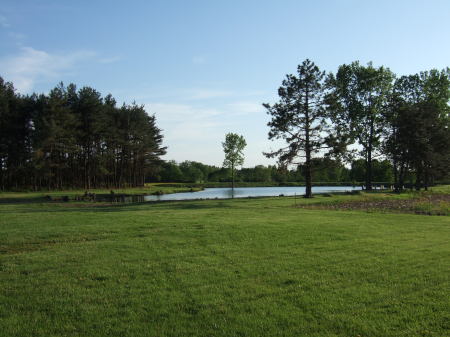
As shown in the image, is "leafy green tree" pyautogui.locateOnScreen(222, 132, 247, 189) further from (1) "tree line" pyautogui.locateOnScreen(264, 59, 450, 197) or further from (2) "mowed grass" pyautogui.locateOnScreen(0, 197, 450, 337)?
(2) "mowed grass" pyautogui.locateOnScreen(0, 197, 450, 337)

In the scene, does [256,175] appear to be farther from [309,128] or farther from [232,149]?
[309,128]

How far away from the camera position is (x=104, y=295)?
252 inches

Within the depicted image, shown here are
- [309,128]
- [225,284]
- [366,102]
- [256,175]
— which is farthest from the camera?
[256,175]

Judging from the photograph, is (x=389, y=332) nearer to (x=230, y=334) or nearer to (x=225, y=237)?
(x=230, y=334)

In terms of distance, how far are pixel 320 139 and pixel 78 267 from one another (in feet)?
102

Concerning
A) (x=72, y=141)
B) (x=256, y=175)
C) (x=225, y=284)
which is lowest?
(x=225, y=284)

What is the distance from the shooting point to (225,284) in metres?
6.86

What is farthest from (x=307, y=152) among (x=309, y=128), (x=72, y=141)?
(x=72, y=141)

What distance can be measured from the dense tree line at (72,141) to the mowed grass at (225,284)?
1572 inches

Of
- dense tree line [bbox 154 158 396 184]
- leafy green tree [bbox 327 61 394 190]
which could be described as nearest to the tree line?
leafy green tree [bbox 327 61 394 190]

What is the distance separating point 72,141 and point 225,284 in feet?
164

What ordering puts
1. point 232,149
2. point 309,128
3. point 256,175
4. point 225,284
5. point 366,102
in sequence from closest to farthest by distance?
point 225,284, point 309,128, point 366,102, point 232,149, point 256,175

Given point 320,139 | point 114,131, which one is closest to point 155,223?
point 320,139

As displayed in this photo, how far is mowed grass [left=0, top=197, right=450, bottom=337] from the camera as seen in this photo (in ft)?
17.1
